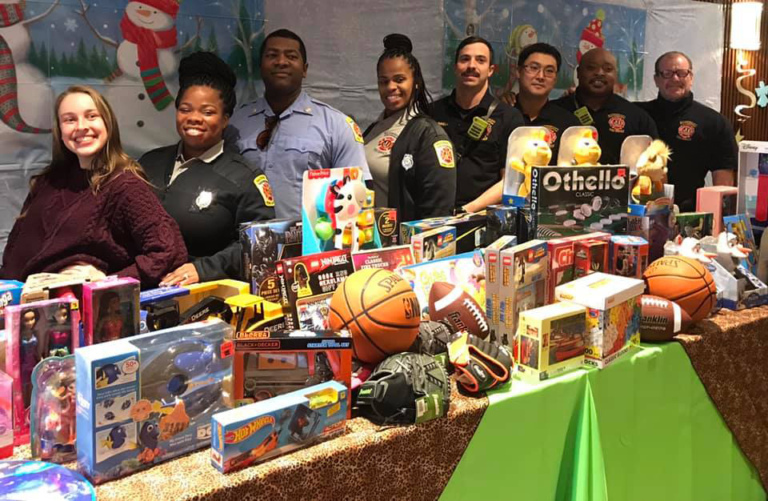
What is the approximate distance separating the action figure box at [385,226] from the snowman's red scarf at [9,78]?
75.1 inches

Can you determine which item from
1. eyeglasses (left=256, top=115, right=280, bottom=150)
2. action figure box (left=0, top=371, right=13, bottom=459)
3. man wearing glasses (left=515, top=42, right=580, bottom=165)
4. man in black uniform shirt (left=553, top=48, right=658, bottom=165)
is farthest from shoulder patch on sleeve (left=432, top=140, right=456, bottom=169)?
action figure box (left=0, top=371, right=13, bottom=459)

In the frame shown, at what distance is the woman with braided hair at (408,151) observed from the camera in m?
3.67

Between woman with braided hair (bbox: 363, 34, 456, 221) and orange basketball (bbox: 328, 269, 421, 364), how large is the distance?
1791 millimetres

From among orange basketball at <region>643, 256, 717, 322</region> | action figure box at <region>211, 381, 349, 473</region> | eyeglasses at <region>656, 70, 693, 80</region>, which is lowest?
action figure box at <region>211, 381, 349, 473</region>

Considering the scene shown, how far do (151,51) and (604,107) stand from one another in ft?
8.97

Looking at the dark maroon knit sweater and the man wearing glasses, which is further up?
the man wearing glasses

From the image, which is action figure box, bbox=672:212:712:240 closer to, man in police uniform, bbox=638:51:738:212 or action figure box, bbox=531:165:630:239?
action figure box, bbox=531:165:630:239

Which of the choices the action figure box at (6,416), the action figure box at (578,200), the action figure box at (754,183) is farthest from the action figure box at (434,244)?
the action figure box at (754,183)

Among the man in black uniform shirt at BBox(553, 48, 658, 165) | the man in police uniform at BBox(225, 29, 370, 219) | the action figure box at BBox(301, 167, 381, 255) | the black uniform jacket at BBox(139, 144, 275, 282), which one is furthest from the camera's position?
the man in black uniform shirt at BBox(553, 48, 658, 165)

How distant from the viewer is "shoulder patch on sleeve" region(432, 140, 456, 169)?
366 cm

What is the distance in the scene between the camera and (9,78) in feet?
11.1

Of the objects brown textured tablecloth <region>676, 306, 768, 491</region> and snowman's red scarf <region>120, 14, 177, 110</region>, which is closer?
brown textured tablecloth <region>676, 306, 768, 491</region>

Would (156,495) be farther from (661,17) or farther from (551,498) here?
(661,17)

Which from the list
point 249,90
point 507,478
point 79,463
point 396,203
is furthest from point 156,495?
point 249,90
